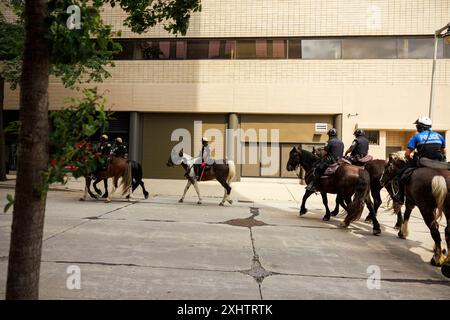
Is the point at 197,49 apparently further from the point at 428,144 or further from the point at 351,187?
the point at 428,144

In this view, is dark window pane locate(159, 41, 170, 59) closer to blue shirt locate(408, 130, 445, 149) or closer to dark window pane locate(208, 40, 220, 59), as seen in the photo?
dark window pane locate(208, 40, 220, 59)

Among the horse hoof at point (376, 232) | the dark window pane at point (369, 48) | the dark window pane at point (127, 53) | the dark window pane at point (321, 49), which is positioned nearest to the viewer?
the horse hoof at point (376, 232)

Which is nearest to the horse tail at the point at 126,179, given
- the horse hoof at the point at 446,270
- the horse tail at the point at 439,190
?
the horse tail at the point at 439,190

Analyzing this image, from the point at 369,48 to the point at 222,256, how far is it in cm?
1755

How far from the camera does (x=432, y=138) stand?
17.8ft

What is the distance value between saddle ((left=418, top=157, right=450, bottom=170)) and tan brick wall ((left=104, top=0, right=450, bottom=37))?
Result: 49.4 ft

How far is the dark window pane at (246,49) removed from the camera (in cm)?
1888

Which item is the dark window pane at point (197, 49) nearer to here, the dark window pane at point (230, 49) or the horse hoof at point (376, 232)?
the dark window pane at point (230, 49)

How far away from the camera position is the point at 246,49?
18922 millimetres

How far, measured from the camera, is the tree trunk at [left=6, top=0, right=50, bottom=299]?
76.5 inches

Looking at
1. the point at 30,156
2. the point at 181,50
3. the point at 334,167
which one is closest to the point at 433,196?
the point at 334,167

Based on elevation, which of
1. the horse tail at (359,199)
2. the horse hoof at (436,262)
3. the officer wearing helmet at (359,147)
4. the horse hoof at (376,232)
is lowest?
the horse hoof at (376,232)

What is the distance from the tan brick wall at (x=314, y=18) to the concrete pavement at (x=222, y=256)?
1337cm
